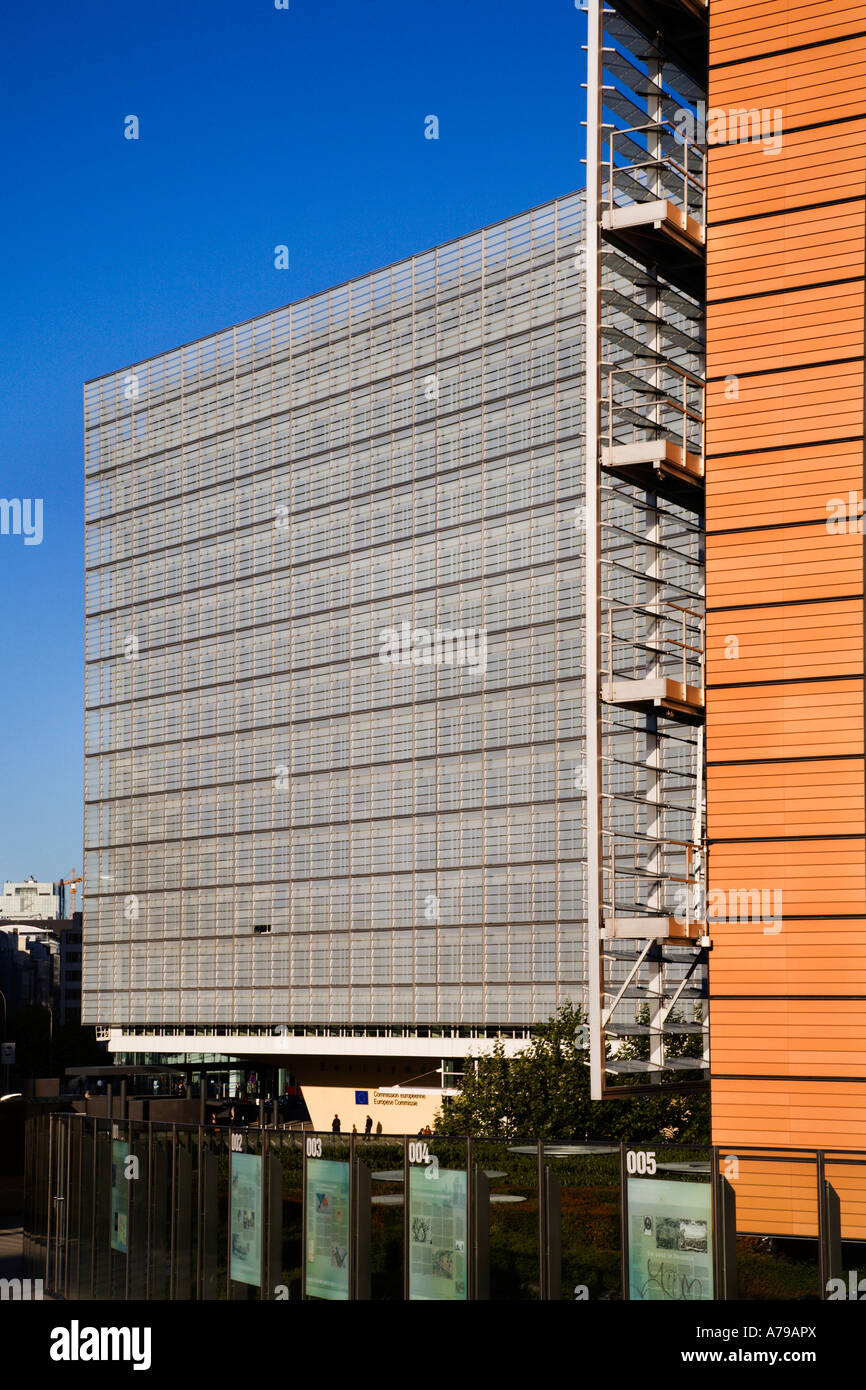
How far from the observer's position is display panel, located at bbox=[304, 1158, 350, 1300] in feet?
63.7

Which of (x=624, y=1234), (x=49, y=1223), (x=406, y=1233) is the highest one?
(x=624, y=1234)

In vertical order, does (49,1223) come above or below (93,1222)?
below

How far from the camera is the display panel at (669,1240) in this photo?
16188 mm

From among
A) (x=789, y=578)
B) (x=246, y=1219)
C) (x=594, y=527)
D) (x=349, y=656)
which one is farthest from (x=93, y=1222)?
(x=349, y=656)

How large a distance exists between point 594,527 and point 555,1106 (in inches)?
847

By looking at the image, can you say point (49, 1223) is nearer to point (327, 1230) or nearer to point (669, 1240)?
point (327, 1230)

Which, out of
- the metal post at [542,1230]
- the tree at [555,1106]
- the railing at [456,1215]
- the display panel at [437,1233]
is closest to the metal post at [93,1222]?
the railing at [456,1215]

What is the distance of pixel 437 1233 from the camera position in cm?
1827

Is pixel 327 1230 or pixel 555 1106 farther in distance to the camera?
pixel 555 1106

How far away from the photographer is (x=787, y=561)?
26.0 metres

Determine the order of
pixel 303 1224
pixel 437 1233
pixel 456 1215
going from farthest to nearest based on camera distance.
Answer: pixel 303 1224, pixel 437 1233, pixel 456 1215

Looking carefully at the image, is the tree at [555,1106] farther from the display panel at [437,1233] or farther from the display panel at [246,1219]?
the display panel at [437,1233]
